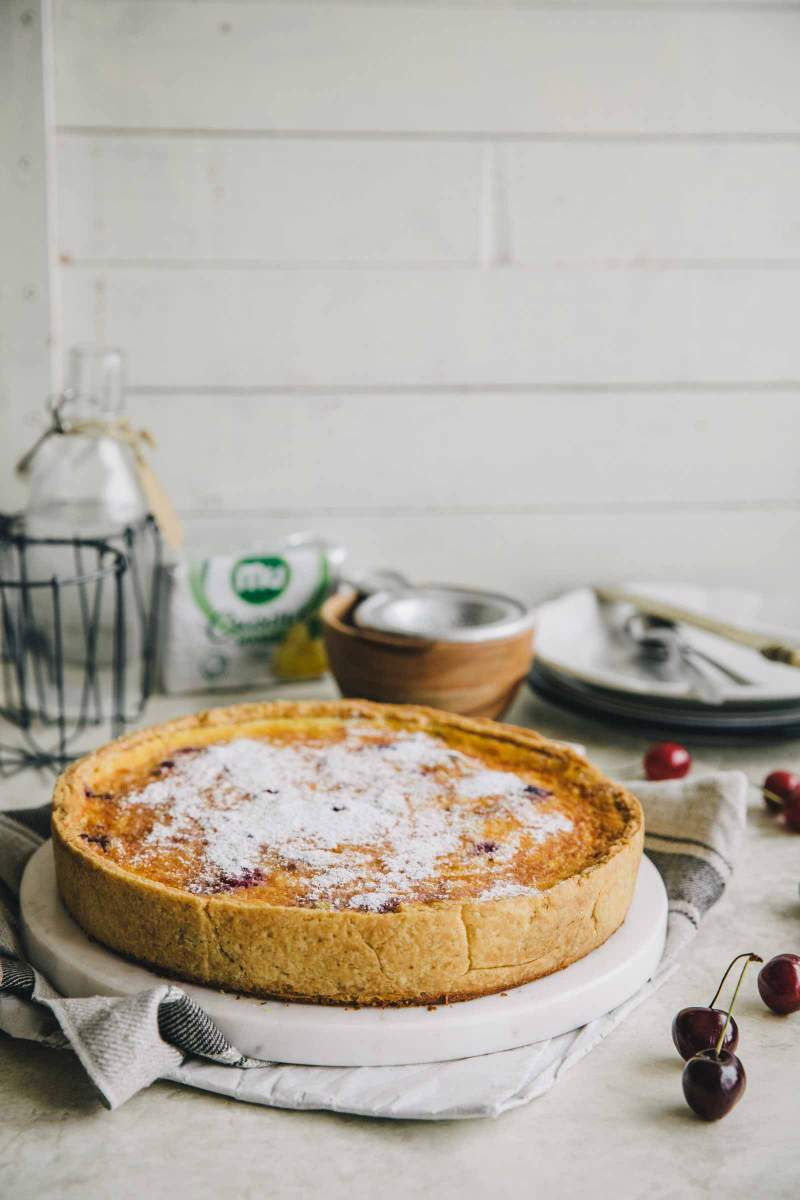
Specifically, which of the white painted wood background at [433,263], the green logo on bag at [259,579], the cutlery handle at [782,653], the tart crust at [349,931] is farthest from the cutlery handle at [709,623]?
the tart crust at [349,931]

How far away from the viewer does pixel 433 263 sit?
5.82 ft

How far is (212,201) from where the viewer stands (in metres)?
1.71

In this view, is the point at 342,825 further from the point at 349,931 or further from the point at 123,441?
the point at 123,441

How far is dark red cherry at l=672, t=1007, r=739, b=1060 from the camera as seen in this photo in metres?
0.83

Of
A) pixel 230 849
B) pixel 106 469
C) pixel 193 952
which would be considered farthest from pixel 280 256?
pixel 193 952

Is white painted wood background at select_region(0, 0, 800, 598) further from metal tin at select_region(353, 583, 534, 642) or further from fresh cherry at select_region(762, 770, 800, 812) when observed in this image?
fresh cherry at select_region(762, 770, 800, 812)

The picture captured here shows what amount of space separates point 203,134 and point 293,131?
13 cm

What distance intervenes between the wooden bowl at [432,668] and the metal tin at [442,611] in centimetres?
2

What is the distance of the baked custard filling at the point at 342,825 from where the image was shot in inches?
34.8

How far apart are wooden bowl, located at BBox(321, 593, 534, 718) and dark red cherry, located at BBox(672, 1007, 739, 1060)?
624mm

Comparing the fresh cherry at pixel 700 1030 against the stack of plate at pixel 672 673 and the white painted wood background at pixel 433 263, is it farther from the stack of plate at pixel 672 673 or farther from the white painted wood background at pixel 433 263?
the white painted wood background at pixel 433 263

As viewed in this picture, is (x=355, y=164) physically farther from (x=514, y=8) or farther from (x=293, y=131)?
(x=514, y=8)

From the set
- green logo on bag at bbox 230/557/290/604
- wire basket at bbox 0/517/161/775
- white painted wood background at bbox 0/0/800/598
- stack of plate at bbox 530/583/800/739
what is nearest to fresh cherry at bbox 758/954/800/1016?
stack of plate at bbox 530/583/800/739

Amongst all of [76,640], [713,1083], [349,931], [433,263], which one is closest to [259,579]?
[76,640]
